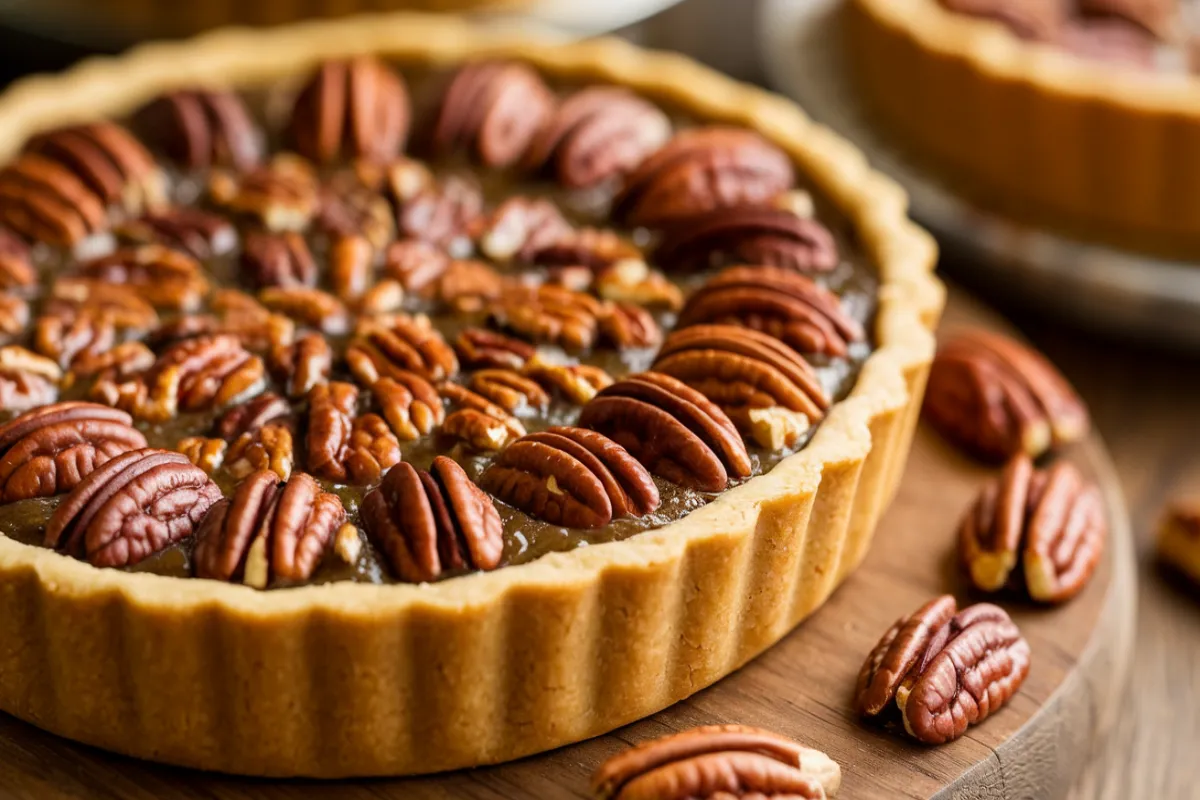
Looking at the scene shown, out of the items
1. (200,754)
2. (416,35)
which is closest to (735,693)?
(200,754)

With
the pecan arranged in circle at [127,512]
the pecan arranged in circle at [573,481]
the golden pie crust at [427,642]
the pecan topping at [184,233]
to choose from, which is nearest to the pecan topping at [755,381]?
the golden pie crust at [427,642]

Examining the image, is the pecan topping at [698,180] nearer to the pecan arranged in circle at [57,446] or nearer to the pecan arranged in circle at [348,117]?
the pecan arranged in circle at [348,117]

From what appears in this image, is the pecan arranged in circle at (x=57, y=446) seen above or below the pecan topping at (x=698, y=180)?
below

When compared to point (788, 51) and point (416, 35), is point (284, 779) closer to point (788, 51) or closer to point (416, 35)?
point (416, 35)

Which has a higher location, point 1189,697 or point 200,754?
point 200,754

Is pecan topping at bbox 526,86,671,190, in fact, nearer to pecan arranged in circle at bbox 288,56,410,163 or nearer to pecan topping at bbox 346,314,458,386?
pecan arranged in circle at bbox 288,56,410,163

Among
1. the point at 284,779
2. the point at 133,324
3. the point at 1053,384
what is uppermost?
the point at 133,324

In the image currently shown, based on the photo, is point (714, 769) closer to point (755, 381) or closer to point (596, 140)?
point (755, 381)
